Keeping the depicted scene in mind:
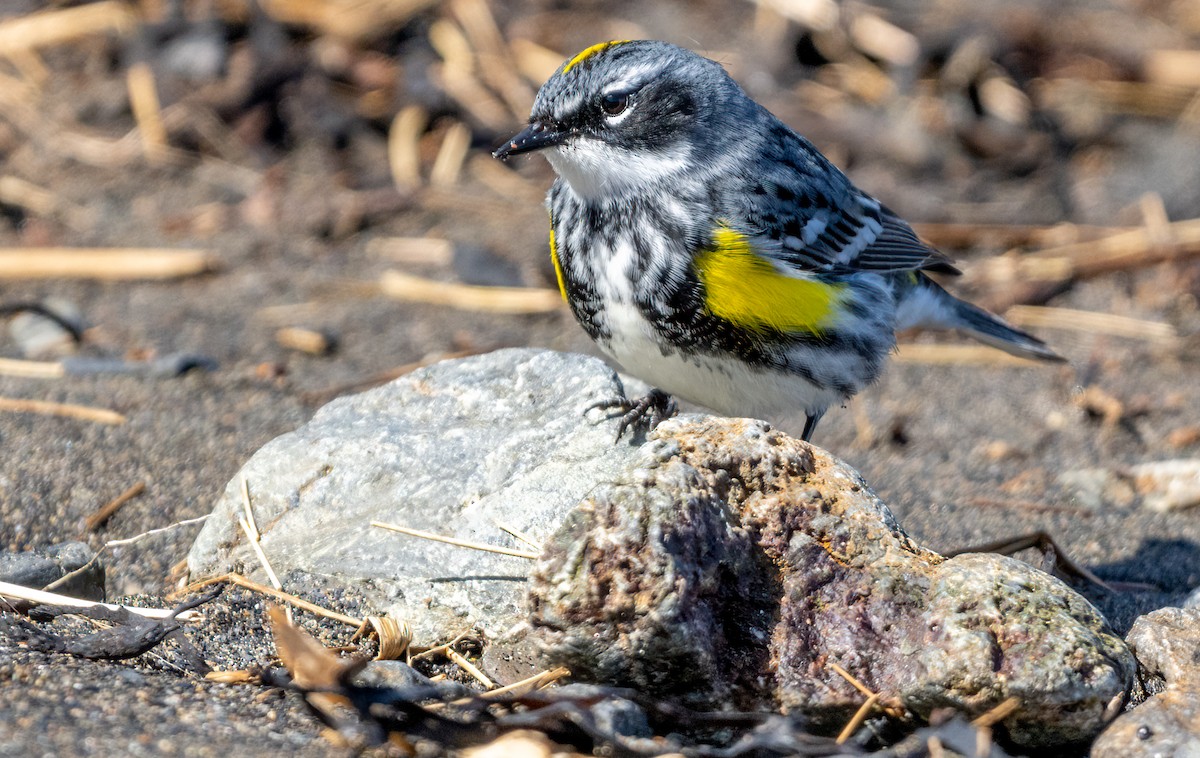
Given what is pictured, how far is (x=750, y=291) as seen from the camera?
386 centimetres

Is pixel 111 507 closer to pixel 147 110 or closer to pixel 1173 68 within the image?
pixel 147 110

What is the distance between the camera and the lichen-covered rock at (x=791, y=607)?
8.92 feet

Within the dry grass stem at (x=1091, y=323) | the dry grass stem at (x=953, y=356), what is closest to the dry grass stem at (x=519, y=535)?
the dry grass stem at (x=953, y=356)

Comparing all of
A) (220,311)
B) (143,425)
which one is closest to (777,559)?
(143,425)

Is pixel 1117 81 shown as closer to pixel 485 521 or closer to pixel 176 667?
pixel 485 521

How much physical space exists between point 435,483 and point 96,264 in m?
3.68

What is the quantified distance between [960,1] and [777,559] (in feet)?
23.5

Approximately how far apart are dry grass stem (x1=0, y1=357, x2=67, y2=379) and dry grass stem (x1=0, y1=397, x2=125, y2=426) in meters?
0.33

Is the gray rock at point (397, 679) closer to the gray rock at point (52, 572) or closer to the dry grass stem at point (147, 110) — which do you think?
the gray rock at point (52, 572)

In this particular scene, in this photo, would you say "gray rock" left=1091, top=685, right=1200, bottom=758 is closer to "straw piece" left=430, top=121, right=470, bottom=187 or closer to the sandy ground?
the sandy ground

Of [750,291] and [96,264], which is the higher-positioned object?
[750,291]

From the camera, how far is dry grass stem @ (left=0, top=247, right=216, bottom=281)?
6.43m

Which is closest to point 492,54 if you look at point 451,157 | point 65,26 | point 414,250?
point 451,157

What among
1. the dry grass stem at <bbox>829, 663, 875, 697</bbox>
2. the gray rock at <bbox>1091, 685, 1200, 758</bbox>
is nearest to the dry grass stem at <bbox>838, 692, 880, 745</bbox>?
the dry grass stem at <bbox>829, 663, 875, 697</bbox>
